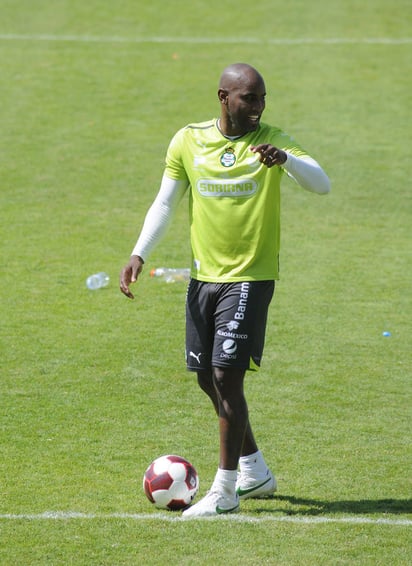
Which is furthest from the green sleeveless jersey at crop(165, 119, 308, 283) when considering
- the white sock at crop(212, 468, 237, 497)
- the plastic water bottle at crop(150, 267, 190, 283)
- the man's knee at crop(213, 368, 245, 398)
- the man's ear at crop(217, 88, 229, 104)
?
the plastic water bottle at crop(150, 267, 190, 283)

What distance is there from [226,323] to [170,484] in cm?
103

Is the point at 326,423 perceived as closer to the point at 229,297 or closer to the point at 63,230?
the point at 229,297

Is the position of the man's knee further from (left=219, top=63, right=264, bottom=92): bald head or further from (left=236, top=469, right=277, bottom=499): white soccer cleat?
(left=219, top=63, right=264, bottom=92): bald head

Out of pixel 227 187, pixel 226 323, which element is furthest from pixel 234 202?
pixel 226 323

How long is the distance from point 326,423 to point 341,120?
11952 millimetres

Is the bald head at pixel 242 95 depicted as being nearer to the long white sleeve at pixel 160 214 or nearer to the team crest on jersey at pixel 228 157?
the team crest on jersey at pixel 228 157

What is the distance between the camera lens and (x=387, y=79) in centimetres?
2156

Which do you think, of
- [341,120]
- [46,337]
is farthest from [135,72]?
[46,337]

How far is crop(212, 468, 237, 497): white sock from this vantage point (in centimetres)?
663

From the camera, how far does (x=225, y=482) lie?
21.8ft

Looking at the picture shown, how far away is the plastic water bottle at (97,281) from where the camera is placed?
12203mm

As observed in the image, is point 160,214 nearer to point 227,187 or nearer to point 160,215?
point 160,215

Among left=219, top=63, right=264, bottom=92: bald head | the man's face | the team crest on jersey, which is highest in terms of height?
left=219, top=63, right=264, bottom=92: bald head

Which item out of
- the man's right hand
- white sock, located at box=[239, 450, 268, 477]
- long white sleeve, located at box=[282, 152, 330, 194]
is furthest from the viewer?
white sock, located at box=[239, 450, 268, 477]
